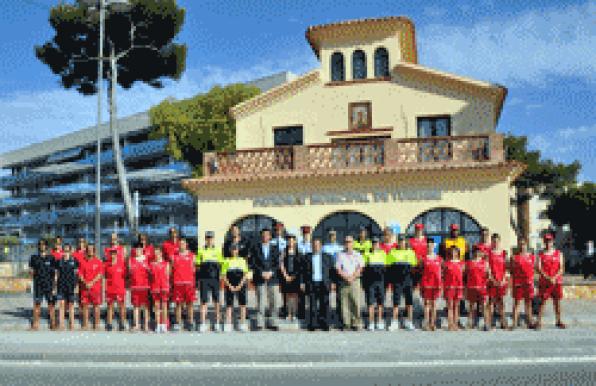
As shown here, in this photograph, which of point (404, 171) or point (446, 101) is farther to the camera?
point (446, 101)

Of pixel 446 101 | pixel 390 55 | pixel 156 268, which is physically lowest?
pixel 156 268

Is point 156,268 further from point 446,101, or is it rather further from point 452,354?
point 446,101

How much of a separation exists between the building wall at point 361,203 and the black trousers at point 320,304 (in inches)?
306

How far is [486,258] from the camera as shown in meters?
12.2

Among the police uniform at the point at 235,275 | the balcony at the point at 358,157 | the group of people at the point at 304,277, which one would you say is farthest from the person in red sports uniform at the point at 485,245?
the balcony at the point at 358,157

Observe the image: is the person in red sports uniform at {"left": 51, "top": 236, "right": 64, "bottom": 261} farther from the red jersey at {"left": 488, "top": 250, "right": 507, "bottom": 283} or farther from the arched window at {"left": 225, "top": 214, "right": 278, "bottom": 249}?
the red jersey at {"left": 488, "top": 250, "right": 507, "bottom": 283}

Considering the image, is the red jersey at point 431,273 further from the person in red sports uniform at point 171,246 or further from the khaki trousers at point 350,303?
the person in red sports uniform at point 171,246

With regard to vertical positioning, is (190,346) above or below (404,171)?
below

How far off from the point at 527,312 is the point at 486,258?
1.25 meters

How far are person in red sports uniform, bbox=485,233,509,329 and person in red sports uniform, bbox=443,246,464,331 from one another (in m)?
0.56

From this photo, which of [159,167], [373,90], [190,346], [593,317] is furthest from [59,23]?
[159,167]

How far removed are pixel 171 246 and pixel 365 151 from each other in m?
9.01

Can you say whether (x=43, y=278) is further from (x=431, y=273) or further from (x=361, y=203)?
(x=361, y=203)

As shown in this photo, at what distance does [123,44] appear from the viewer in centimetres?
2992
